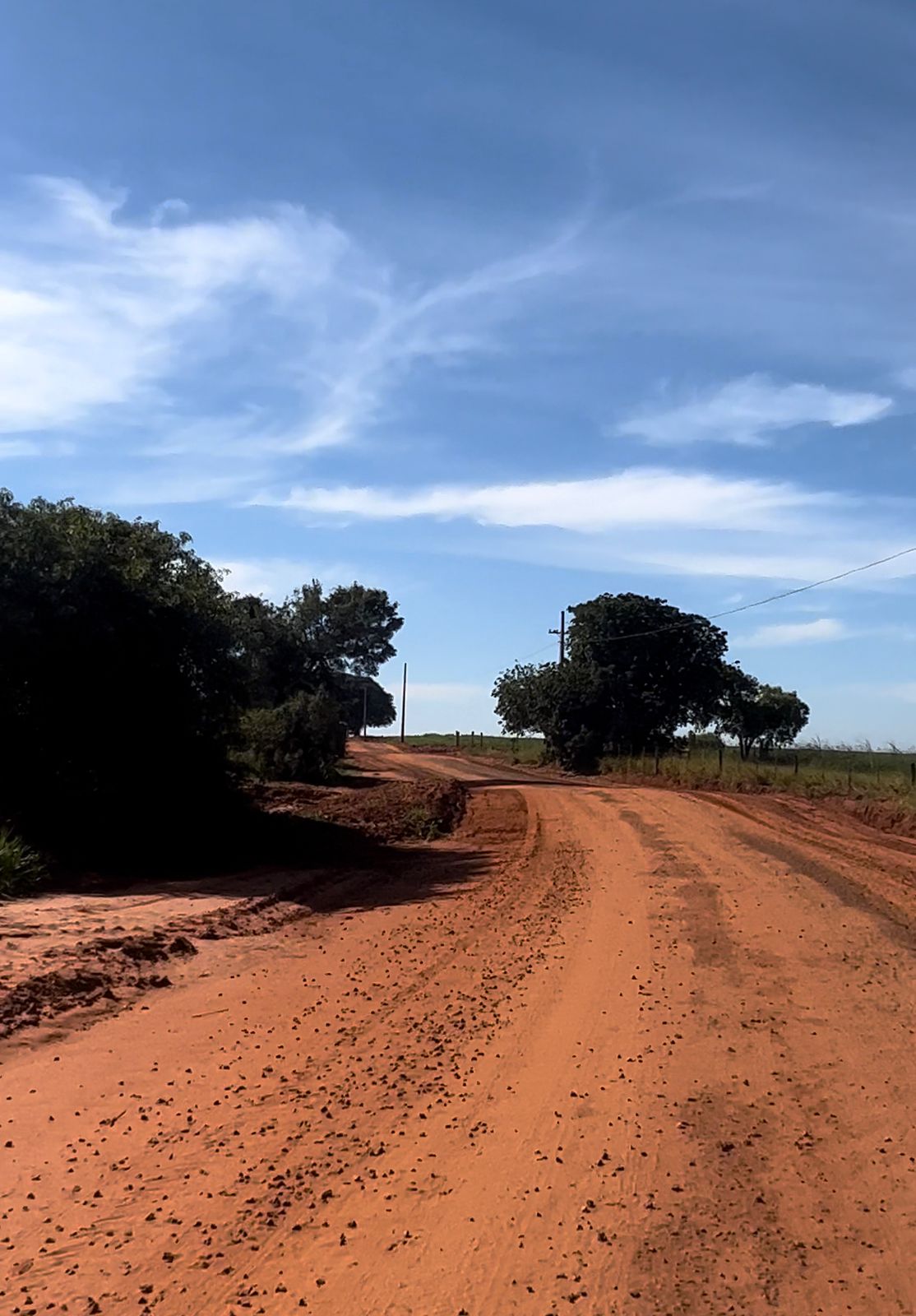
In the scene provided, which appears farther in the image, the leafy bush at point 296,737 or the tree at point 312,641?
the tree at point 312,641

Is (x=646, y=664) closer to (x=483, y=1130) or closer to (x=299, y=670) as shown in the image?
(x=299, y=670)

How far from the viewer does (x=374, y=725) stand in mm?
130000

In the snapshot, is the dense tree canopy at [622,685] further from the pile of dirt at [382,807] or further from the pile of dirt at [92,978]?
the pile of dirt at [92,978]

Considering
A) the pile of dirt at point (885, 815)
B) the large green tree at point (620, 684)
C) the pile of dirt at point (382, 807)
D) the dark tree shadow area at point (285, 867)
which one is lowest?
the dark tree shadow area at point (285, 867)

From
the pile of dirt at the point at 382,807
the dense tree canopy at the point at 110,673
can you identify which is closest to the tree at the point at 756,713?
the pile of dirt at the point at 382,807

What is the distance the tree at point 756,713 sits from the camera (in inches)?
2657

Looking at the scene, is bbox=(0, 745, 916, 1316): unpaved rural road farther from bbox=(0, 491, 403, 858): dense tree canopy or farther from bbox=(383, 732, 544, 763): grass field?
bbox=(383, 732, 544, 763): grass field

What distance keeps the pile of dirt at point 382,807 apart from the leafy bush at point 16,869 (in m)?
8.44

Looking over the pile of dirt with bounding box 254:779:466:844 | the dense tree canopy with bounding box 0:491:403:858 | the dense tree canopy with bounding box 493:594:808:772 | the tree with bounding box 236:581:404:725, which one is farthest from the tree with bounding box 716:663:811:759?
the dense tree canopy with bounding box 0:491:403:858

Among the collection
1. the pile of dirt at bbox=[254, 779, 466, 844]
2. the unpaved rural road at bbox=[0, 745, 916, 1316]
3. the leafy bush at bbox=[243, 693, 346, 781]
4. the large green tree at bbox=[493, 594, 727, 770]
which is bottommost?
the unpaved rural road at bbox=[0, 745, 916, 1316]

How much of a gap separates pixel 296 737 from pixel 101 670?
20415 millimetres

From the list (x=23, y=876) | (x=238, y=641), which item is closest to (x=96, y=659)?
(x=238, y=641)

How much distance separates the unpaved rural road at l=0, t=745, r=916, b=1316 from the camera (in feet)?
15.0

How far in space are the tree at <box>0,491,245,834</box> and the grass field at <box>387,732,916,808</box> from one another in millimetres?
17669
